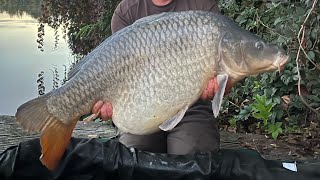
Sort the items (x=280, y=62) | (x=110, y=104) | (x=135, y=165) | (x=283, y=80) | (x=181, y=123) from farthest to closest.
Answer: (x=283, y=80), (x=181, y=123), (x=135, y=165), (x=110, y=104), (x=280, y=62)

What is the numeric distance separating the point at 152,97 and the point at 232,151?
45 cm

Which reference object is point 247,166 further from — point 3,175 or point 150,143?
point 3,175

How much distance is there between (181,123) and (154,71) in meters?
0.54

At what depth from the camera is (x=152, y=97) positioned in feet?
6.26

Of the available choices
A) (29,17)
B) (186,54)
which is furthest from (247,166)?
(29,17)

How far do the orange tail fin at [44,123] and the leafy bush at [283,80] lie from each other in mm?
1421

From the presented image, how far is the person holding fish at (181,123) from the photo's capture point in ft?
7.71

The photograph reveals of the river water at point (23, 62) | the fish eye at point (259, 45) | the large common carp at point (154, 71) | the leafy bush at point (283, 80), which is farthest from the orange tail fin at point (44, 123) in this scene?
the river water at point (23, 62)

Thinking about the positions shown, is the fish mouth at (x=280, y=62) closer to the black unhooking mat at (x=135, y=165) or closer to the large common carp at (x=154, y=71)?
the large common carp at (x=154, y=71)

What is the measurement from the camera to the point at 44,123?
76.0 inches

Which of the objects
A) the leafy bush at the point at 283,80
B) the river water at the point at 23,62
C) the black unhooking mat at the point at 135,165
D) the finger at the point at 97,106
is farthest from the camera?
the river water at the point at 23,62

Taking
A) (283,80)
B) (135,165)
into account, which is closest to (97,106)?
(135,165)

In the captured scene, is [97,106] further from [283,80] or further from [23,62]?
[23,62]

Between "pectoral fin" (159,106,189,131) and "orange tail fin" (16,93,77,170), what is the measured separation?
0.28 metres
